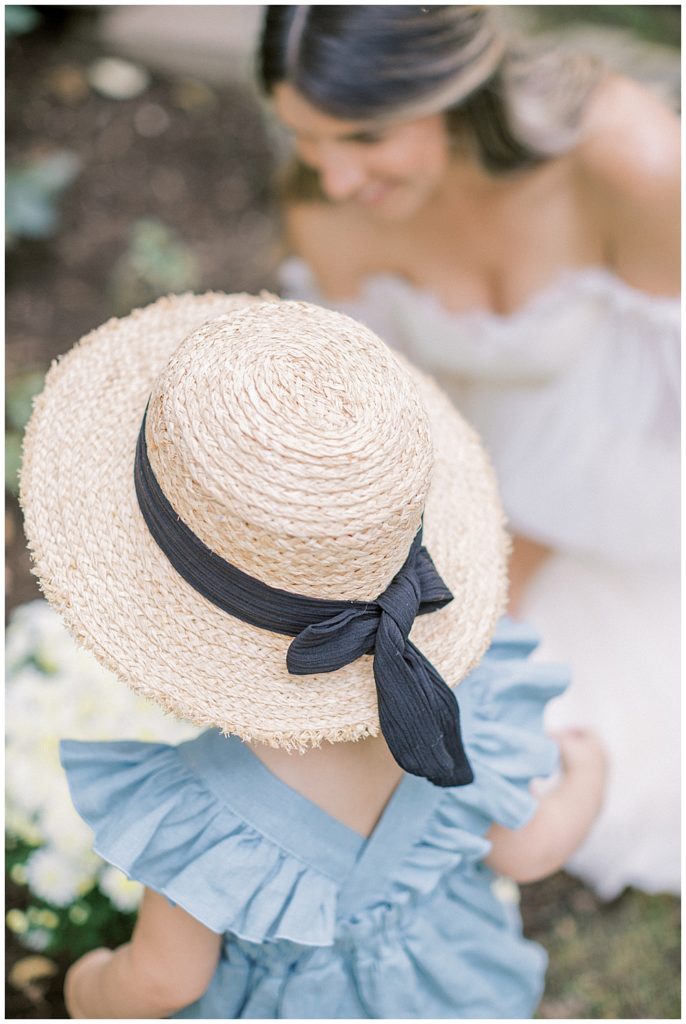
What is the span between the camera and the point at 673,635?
100 inches

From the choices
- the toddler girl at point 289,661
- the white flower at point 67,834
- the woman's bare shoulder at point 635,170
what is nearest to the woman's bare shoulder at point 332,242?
the woman's bare shoulder at point 635,170

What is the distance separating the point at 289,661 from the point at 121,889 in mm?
939

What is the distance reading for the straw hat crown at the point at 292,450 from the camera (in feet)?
3.70

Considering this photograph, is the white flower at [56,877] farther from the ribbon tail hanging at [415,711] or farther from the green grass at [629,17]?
the green grass at [629,17]

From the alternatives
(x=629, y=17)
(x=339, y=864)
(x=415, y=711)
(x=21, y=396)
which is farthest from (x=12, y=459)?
(x=629, y=17)

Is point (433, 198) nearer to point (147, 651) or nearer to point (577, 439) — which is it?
point (577, 439)

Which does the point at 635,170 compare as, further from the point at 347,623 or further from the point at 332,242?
the point at 347,623

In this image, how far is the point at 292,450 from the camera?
44.2 inches

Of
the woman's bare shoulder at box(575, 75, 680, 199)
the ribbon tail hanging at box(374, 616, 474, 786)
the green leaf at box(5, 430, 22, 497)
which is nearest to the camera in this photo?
the ribbon tail hanging at box(374, 616, 474, 786)

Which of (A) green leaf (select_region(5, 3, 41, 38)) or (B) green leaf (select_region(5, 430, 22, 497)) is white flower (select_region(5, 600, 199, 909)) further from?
(A) green leaf (select_region(5, 3, 41, 38))

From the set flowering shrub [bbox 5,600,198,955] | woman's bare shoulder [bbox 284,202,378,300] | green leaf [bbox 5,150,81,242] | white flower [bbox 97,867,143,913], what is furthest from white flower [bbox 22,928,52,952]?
green leaf [bbox 5,150,81,242]

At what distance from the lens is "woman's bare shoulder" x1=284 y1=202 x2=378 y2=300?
9.02 feet

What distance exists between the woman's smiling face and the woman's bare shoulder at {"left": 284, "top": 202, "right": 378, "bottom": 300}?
1.00 feet

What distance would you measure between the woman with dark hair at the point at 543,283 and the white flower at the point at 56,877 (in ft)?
3.78
